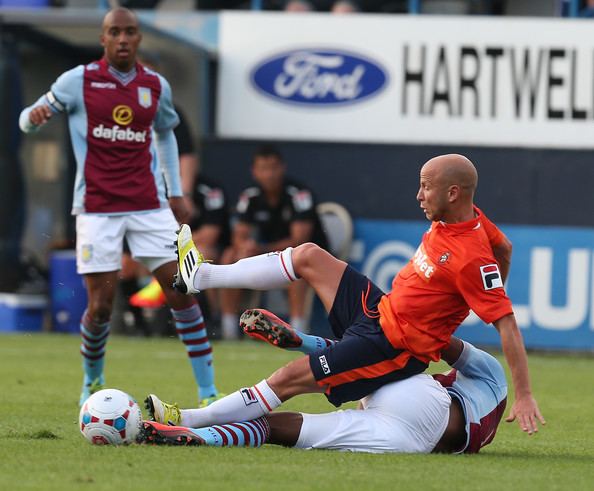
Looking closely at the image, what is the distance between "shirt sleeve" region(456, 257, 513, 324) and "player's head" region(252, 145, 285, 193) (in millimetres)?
7846

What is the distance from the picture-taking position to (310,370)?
6.36 meters

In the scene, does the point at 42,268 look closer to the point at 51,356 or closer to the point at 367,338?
the point at 51,356

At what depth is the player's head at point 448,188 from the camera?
6.35m

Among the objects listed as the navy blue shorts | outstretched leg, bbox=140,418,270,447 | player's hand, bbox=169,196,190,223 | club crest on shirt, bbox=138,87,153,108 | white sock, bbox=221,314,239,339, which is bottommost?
white sock, bbox=221,314,239,339

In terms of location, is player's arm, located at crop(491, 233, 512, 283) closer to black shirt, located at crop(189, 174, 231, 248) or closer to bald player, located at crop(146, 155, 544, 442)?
bald player, located at crop(146, 155, 544, 442)

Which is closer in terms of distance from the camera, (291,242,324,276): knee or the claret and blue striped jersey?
(291,242,324,276): knee

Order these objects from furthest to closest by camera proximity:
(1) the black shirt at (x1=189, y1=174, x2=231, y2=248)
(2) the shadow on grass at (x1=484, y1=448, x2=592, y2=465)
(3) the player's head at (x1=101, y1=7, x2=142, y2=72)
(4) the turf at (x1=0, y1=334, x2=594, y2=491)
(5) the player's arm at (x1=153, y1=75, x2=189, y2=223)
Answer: (1) the black shirt at (x1=189, y1=174, x2=231, y2=248) < (5) the player's arm at (x1=153, y1=75, x2=189, y2=223) < (3) the player's head at (x1=101, y1=7, x2=142, y2=72) < (2) the shadow on grass at (x1=484, y1=448, x2=592, y2=465) < (4) the turf at (x1=0, y1=334, x2=594, y2=491)

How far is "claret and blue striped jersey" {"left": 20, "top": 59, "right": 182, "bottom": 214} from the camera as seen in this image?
8.55 m

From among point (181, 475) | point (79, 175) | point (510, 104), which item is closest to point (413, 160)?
point (510, 104)

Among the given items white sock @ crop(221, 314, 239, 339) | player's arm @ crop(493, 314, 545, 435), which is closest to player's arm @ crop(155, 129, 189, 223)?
player's arm @ crop(493, 314, 545, 435)

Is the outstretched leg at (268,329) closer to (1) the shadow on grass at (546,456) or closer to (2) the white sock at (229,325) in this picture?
(1) the shadow on grass at (546,456)

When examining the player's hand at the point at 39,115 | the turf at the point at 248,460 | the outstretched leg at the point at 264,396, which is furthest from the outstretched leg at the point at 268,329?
the player's hand at the point at 39,115

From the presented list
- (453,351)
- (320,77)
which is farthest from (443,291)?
(320,77)

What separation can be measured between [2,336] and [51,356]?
A: 227 centimetres
